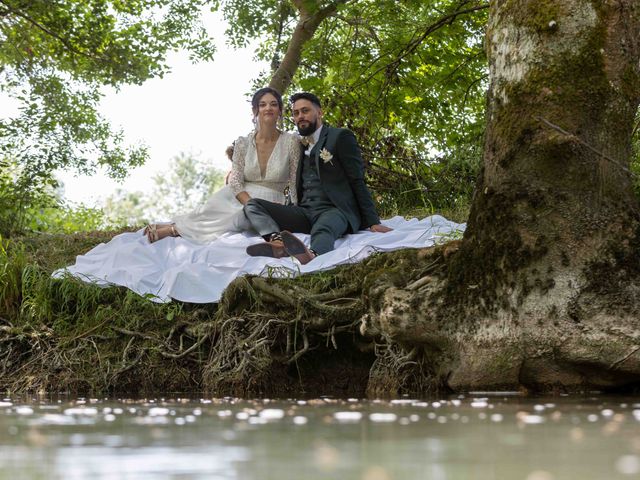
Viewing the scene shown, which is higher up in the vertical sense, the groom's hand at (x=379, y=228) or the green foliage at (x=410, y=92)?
the green foliage at (x=410, y=92)

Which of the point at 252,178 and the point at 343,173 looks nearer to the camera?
the point at 343,173

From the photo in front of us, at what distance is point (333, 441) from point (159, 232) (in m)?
6.46

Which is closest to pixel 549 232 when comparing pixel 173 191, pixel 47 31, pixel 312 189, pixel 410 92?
pixel 312 189

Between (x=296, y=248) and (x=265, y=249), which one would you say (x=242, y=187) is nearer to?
(x=265, y=249)

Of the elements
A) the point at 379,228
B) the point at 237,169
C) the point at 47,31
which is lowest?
the point at 379,228

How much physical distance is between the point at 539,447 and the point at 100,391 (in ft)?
17.0

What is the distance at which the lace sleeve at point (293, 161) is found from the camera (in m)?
9.46

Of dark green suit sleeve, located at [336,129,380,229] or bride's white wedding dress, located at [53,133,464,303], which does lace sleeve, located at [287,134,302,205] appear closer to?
bride's white wedding dress, located at [53,133,464,303]

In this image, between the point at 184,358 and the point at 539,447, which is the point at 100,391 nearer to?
the point at 184,358

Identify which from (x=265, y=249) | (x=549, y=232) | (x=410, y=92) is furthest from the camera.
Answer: (x=410, y=92)

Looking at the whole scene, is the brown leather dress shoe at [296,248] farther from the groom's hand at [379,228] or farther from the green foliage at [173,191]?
the green foliage at [173,191]

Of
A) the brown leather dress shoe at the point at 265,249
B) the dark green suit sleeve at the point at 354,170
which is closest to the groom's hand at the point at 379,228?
the dark green suit sleeve at the point at 354,170

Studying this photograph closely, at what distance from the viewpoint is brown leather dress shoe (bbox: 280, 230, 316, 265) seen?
27.1 ft

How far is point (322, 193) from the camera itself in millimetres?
9156
